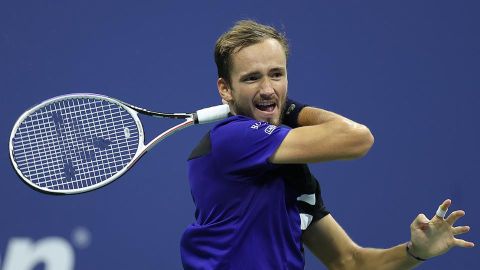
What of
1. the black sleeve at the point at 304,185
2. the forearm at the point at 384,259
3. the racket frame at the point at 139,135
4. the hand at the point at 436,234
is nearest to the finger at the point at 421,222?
the hand at the point at 436,234

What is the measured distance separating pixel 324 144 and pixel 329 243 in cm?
58

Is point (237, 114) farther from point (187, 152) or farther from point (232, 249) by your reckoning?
point (187, 152)

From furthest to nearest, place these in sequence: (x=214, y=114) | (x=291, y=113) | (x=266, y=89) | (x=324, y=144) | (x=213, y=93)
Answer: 1. (x=213, y=93)
2. (x=214, y=114)
3. (x=291, y=113)
4. (x=266, y=89)
5. (x=324, y=144)

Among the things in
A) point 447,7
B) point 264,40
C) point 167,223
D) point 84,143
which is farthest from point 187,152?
point 264,40

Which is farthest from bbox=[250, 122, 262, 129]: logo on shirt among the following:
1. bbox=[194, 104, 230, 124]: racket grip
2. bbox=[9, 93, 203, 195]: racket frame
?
bbox=[9, 93, 203, 195]: racket frame

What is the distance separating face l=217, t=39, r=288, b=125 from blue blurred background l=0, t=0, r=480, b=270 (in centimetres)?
162

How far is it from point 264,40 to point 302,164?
38 cm

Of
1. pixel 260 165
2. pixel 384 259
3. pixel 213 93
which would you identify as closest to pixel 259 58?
pixel 260 165

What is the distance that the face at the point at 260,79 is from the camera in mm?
2492

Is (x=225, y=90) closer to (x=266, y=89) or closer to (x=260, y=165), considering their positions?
(x=266, y=89)

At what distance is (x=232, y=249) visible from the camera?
2.39 meters

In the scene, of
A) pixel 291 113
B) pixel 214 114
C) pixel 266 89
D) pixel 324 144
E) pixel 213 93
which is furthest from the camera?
pixel 213 93

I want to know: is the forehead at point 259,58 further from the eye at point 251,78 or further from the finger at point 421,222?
the finger at point 421,222

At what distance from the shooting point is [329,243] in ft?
9.27
